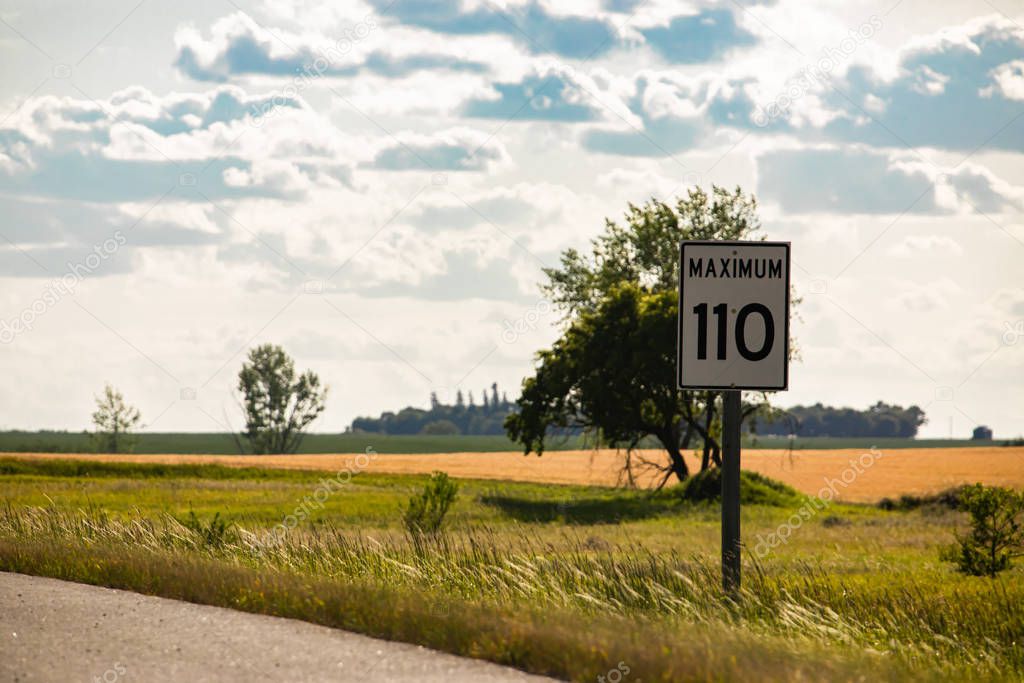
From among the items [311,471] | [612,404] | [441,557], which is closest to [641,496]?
[612,404]

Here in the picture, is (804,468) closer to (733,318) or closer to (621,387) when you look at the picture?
(621,387)

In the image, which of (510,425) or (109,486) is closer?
(109,486)

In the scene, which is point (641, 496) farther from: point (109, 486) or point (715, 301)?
point (715, 301)

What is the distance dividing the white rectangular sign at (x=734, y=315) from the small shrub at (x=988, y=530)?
38.6 feet

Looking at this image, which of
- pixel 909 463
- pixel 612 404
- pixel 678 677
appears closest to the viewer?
pixel 678 677

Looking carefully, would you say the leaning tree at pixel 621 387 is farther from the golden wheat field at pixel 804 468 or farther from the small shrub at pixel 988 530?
the small shrub at pixel 988 530

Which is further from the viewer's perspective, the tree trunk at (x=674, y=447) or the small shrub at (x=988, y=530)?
the tree trunk at (x=674, y=447)

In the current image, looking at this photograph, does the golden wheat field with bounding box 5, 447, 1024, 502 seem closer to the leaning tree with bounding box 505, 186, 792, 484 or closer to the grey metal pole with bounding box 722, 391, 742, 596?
the leaning tree with bounding box 505, 186, 792, 484

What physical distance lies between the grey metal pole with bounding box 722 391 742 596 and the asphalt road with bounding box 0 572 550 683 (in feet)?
9.57

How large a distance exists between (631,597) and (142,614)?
4149mm

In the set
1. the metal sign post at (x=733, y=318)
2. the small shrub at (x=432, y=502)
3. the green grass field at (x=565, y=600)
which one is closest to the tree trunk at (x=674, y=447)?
the small shrub at (x=432, y=502)

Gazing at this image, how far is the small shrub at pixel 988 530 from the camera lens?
20.2 m

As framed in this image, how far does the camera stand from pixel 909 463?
8938 centimetres

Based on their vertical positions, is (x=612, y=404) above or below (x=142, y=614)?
above
